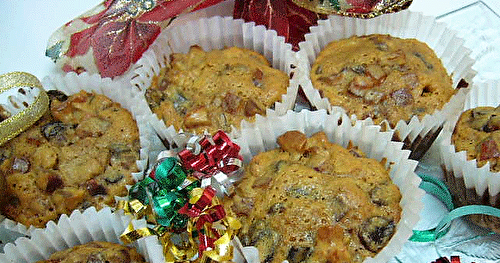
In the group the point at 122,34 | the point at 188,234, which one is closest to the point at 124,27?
the point at 122,34

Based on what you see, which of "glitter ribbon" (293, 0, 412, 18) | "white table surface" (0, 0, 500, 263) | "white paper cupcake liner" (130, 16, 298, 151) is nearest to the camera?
"glitter ribbon" (293, 0, 412, 18)

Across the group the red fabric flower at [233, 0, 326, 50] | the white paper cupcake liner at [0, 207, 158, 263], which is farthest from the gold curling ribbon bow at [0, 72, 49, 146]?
the red fabric flower at [233, 0, 326, 50]

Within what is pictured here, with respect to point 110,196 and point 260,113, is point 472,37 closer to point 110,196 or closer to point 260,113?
point 260,113

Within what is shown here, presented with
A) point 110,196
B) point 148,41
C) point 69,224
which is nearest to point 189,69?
point 148,41

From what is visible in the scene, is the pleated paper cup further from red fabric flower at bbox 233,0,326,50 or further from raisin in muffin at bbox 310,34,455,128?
red fabric flower at bbox 233,0,326,50

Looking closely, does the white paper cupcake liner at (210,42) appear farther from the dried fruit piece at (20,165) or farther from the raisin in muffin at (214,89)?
the dried fruit piece at (20,165)

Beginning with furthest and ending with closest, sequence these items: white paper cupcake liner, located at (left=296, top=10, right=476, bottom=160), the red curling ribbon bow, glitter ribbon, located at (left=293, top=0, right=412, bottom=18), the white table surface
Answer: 1. the white table surface
2. glitter ribbon, located at (left=293, top=0, right=412, bottom=18)
3. white paper cupcake liner, located at (left=296, top=10, right=476, bottom=160)
4. the red curling ribbon bow

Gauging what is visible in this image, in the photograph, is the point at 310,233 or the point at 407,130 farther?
the point at 407,130
